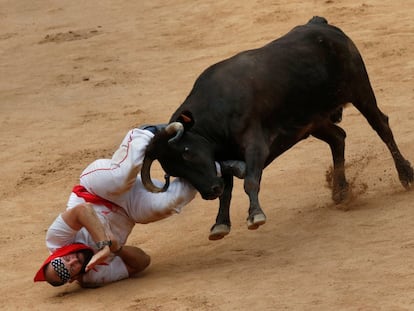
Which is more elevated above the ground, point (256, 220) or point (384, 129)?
point (256, 220)

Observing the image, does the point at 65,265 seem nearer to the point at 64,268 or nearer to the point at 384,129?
the point at 64,268

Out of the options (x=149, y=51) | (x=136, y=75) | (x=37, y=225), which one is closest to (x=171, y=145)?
(x=37, y=225)

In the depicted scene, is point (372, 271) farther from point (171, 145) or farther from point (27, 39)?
point (27, 39)

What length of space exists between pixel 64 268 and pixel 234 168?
1321 mm

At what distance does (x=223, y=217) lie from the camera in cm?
737

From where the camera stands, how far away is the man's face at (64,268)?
7.25 m

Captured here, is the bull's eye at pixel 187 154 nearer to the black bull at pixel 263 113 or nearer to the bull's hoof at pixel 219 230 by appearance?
the black bull at pixel 263 113

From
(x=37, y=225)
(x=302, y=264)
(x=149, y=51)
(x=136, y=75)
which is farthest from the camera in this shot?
(x=149, y=51)

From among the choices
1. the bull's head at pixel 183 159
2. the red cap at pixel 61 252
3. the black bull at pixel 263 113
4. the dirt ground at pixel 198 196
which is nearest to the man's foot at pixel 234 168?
the black bull at pixel 263 113

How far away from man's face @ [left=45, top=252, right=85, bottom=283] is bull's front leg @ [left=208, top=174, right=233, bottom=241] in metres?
0.89

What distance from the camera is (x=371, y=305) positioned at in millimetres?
6012

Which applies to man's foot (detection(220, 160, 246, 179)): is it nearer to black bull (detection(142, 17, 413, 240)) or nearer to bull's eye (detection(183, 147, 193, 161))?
black bull (detection(142, 17, 413, 240))

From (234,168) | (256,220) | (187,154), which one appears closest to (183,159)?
(187,154)

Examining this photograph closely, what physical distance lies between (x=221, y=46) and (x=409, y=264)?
7.88 m
